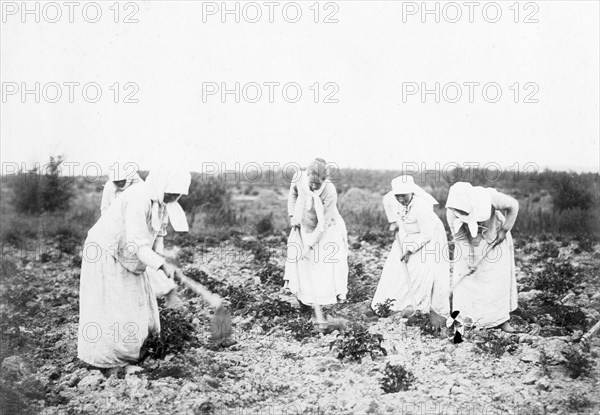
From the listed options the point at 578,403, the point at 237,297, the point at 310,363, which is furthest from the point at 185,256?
the point at 578,403

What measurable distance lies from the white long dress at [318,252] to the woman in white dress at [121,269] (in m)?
1.87

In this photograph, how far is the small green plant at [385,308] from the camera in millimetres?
6069

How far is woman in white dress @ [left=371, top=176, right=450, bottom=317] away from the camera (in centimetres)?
600

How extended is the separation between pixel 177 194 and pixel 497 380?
2901mm

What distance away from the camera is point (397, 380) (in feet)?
14.6

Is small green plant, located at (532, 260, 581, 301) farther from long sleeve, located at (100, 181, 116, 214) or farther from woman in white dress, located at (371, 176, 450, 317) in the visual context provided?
long sleeve, located at (100, 181, 116, 214)

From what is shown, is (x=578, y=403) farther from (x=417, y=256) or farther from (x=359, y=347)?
A: (x=417, y=256)

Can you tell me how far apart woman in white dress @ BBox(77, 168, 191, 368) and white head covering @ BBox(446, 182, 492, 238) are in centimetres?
254

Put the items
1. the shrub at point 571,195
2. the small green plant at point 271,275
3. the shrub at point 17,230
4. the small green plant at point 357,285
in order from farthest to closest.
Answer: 1. the shrub at point 571,195
2. the shrub at point 17,230
3. the small green plant at point 271,275
4. the small green plant at point 357,285

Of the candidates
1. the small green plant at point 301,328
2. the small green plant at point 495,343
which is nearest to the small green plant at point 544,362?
the small green plant at point 495,343

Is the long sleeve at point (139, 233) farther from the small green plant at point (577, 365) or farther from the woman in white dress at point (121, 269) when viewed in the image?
the small green plant at point (577, 365)

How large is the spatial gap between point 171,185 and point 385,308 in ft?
9.12

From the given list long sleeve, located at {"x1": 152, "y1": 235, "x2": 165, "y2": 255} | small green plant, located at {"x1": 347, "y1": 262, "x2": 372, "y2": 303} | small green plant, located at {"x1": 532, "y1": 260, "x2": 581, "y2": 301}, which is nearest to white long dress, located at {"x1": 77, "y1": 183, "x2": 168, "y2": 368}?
long sleeve, located at {"x1": 152, "y1": 235, "x2": 165, "y2": 255}

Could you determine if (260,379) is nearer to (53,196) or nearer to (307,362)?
(307,362)
